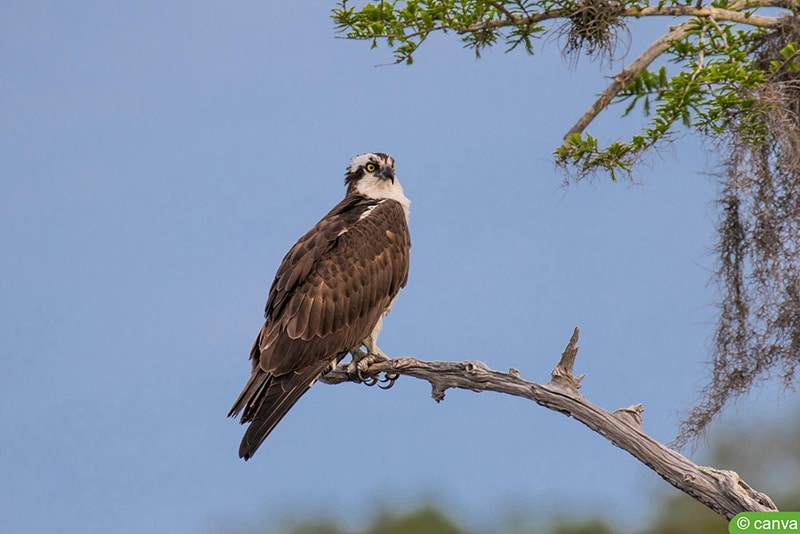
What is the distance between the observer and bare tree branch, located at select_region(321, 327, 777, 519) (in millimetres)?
6078

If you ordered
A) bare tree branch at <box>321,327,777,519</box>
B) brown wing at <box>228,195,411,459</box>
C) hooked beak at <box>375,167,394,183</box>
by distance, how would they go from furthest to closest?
hooked beak at <box>375,167,394,183</box>
brown wing at <box>228,195,411,459</box>
bare tree branch at <box>321,327,777,519</box>

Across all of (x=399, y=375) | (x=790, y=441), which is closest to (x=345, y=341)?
(x=399, y=375)

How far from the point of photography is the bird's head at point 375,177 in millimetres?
7906

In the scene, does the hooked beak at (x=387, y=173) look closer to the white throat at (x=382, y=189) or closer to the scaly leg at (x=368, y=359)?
the white throat at (x=382, y=189)

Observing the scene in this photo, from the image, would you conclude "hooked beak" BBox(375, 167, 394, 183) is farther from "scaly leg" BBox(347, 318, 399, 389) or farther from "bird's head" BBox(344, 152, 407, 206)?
"scaly leg" BBox(347, 318, 399, 389)

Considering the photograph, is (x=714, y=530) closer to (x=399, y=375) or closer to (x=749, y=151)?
(x=749, y=151)

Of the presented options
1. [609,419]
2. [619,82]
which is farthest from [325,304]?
[619,82]

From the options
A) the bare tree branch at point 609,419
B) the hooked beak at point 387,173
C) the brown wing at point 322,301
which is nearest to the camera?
the bare tree branch at point 609,419

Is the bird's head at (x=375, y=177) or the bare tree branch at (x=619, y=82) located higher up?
the bare tree branch at (x=619, y=82)

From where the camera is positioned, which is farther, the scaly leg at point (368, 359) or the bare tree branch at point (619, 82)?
the bare tree branch at point (619, 82)

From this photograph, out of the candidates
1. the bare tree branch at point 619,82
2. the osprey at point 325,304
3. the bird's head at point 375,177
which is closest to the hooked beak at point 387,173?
the bird's head at point 375,177

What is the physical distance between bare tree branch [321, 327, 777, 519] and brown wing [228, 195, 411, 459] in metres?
0.56

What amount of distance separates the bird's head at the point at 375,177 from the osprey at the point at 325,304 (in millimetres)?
172

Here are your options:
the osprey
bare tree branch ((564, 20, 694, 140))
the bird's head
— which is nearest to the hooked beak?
the bird's head
